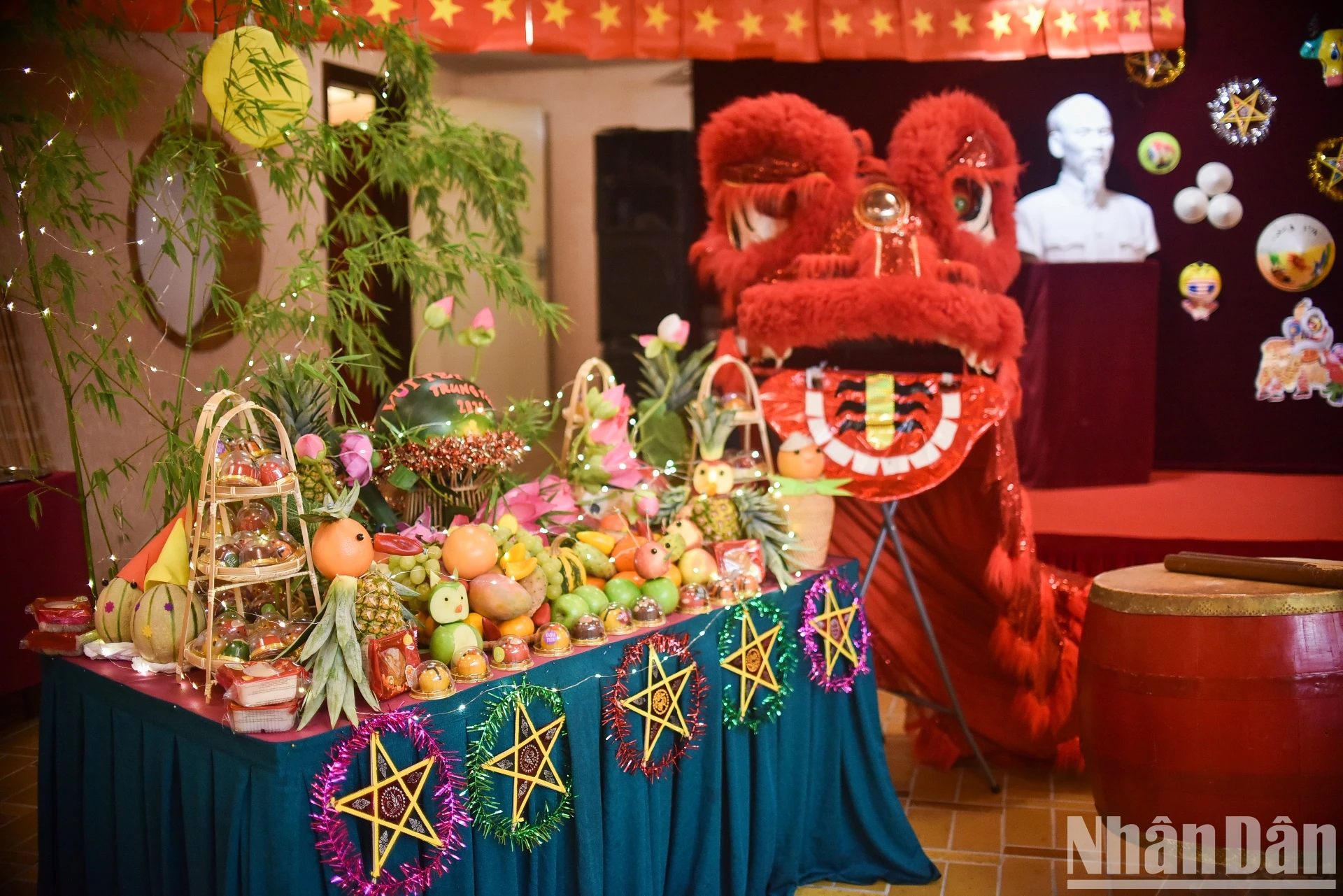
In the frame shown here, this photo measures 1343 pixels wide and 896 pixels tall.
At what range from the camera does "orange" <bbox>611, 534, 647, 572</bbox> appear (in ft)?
8.09

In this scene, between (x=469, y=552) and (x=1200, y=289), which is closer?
(x=469, y=552)

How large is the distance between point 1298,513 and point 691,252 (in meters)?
2.22

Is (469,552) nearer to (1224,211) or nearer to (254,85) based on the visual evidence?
(254,85)

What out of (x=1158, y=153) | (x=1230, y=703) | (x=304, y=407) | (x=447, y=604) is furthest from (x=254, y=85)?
(x=1158, y=153)

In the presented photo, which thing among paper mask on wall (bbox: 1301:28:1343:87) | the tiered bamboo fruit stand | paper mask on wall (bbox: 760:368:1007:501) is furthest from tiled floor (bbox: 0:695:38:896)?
paper mask on wall (bbox: 1301:28:1343:87)

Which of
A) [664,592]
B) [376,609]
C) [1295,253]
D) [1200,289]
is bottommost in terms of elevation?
[664,592]

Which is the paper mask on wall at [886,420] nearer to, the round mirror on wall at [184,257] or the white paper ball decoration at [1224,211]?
the white paper ball decoration at [1224,211]

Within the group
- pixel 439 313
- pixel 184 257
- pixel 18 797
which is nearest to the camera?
pixel 439 313

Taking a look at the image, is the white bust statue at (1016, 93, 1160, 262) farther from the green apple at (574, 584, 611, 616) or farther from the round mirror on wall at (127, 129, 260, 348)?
the round mirror on wall at (127, 129, 260, 348)

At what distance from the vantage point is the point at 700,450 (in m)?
2.76

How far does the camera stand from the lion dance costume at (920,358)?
10.5ft

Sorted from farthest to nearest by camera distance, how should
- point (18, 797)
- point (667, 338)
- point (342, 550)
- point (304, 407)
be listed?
point (18, 797) → point (667, 338) → point (304, 407) → point (342, 550)

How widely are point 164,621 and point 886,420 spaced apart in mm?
1992

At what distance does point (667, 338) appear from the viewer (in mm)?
2879
